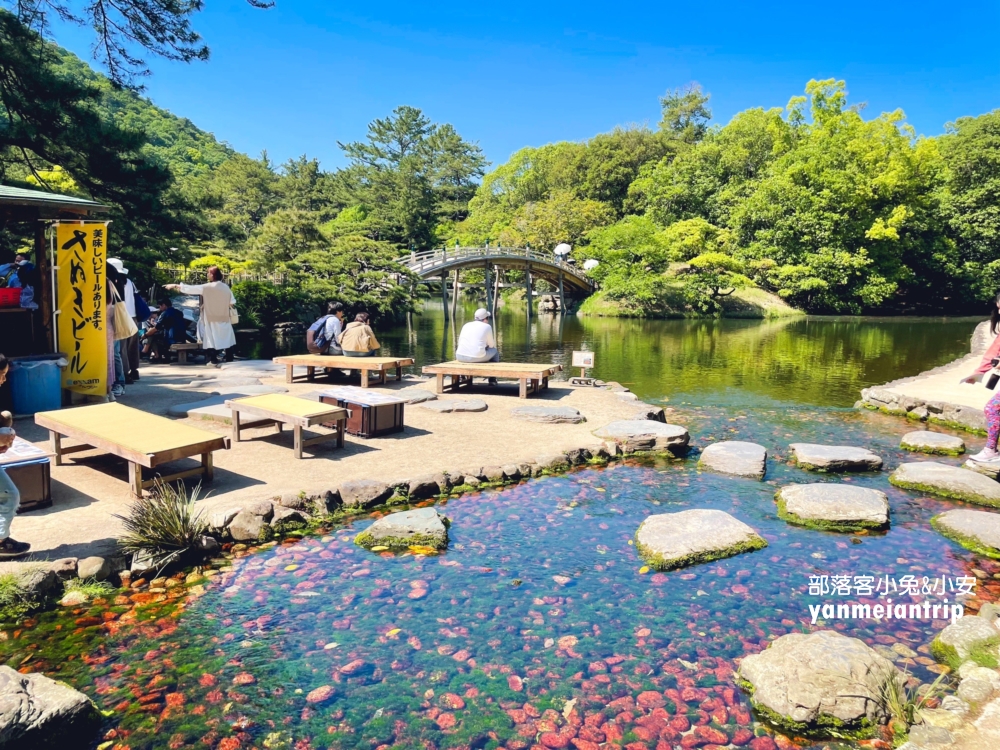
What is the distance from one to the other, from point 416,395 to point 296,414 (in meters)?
3.09

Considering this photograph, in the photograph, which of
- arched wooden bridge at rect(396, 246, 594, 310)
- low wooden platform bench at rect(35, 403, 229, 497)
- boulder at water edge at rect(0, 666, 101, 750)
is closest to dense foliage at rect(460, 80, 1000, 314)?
arched wooden bridge at rect(396, 246, 594, 310)

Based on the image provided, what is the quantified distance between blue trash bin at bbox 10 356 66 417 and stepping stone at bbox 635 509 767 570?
5.98 meters

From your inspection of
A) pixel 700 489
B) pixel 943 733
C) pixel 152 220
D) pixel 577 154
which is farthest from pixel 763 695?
pixel 577 154

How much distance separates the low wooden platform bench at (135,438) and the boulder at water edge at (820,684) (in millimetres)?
3745

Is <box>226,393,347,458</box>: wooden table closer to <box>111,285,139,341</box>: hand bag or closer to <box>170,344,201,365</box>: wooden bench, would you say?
<box>111,285,139,341</box>: hand bag

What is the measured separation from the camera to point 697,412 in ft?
31.6

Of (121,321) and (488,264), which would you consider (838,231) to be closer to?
(488,264)

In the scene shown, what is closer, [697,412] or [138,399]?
[138,399]

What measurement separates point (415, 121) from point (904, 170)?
30.0 m

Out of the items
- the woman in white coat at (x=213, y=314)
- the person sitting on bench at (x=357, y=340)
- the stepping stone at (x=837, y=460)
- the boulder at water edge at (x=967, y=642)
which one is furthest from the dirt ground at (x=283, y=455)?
the boulder at water edge at (x=967, y=642)

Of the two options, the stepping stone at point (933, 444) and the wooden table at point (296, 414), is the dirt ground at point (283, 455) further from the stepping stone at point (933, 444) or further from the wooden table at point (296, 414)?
the stepping stone at point (933, 444)

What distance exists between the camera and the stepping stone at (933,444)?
7277 mm

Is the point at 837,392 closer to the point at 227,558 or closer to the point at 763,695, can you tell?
the point at 763,695

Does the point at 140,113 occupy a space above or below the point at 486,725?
above
